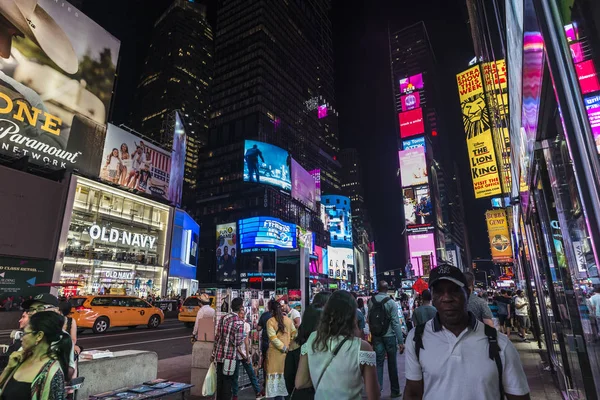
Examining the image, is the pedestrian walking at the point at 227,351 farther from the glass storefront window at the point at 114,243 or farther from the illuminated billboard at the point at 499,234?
the illuminated billboard at the point at 499,234

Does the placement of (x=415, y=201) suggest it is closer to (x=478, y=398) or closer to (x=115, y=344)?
(x=115, y=344)

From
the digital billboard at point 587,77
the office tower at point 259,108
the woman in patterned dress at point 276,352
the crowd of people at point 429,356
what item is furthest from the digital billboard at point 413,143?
the digital billboard at point 587,77

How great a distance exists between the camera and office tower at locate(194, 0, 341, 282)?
8412cm

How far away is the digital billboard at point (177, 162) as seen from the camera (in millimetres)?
38656

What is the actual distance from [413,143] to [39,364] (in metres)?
86.3

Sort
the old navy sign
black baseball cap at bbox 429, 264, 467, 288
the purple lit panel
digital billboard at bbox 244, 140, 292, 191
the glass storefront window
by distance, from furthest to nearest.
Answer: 1. the purple lit panel
2. digital billboard at bbox 244, 140, 292, 191
3. the old navy sign
4. the glass storefront window
5. black baseball cap at bbox 429, 264, 467, 288

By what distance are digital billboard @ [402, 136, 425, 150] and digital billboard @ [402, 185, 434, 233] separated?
10.5 metres

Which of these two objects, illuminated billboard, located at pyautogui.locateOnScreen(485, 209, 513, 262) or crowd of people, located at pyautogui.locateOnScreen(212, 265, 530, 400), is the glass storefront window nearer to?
crowd of people, located at pyautogui.locateOnScreen(212, 265, 530, 400)

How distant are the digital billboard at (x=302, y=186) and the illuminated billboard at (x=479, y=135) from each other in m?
46.4

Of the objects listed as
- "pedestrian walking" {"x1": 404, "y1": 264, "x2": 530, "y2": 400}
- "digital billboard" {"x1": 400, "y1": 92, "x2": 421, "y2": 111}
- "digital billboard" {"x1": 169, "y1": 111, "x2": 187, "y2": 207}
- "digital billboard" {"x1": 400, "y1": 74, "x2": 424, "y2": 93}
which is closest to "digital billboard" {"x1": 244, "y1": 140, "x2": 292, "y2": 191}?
"digital billboard" {"x1": 169, "y1": 111, "x2": 187, "y2": 207}

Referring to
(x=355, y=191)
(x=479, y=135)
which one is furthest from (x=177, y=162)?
(x=355, y=191)

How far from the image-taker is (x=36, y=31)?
2631cm

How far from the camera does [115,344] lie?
12.9 m

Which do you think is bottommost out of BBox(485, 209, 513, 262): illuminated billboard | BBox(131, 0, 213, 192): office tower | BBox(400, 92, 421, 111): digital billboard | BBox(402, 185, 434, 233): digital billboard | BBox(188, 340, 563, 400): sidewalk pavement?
BBox(188, 340, 563, 400): sidewalk pavement
